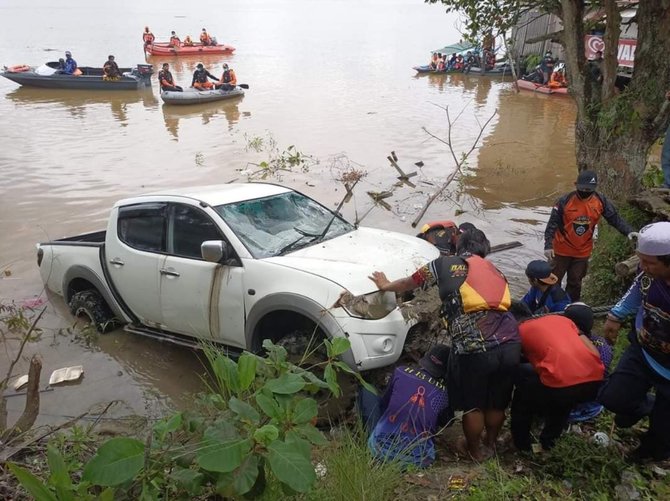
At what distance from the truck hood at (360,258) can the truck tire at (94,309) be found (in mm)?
→ 2622

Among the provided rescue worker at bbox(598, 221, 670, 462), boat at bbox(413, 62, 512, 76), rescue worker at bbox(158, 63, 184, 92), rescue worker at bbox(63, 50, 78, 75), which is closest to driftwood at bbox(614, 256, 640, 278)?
rescue worker at bbox(598, 221, 670, 462)

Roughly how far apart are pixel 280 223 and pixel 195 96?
18446 millimetres

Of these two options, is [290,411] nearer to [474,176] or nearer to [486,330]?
[486,330]

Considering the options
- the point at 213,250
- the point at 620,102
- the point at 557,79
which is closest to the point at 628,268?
the point at 620,102

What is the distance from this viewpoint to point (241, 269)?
4.32m

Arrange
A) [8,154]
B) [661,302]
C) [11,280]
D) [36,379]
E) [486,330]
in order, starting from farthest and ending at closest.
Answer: [8,154] → [11,280] → [486,330] → [36,379] → [661,302]

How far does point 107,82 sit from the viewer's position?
23.6 m

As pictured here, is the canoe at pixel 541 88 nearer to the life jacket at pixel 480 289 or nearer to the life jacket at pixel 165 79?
Answer: the life jacket at pixel 165 79

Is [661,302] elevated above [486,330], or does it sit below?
above

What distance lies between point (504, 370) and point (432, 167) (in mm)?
11205

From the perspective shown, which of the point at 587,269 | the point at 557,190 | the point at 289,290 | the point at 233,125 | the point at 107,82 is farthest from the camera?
the point at 107,82

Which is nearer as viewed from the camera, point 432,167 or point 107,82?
point 432,167

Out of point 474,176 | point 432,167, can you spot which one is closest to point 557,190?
point 474,176

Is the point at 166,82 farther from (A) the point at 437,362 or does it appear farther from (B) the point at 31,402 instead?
(A) the point at 437,362
